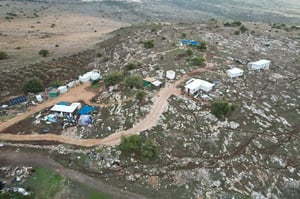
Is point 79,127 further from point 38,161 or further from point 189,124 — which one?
point 189,124

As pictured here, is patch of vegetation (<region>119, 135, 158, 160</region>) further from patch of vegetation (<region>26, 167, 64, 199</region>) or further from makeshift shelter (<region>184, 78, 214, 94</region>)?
makeshift shelter (<region>184, 78, 214, 94</region>)

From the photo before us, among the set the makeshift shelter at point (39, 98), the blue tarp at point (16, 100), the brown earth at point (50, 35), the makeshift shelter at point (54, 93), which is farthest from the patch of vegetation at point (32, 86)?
the brown earth at point (50, 35)

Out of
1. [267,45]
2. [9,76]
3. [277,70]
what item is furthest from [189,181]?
[267,45]

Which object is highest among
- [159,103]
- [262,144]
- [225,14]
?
[159,103]

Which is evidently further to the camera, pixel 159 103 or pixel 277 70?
pixel 277 70

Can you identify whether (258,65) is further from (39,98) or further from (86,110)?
(39,98)

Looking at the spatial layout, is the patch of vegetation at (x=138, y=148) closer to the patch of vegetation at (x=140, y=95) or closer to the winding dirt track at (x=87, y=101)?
the winding dirt track at (x=87, y=101)

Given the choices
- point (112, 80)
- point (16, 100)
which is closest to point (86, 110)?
point (112, 80)
